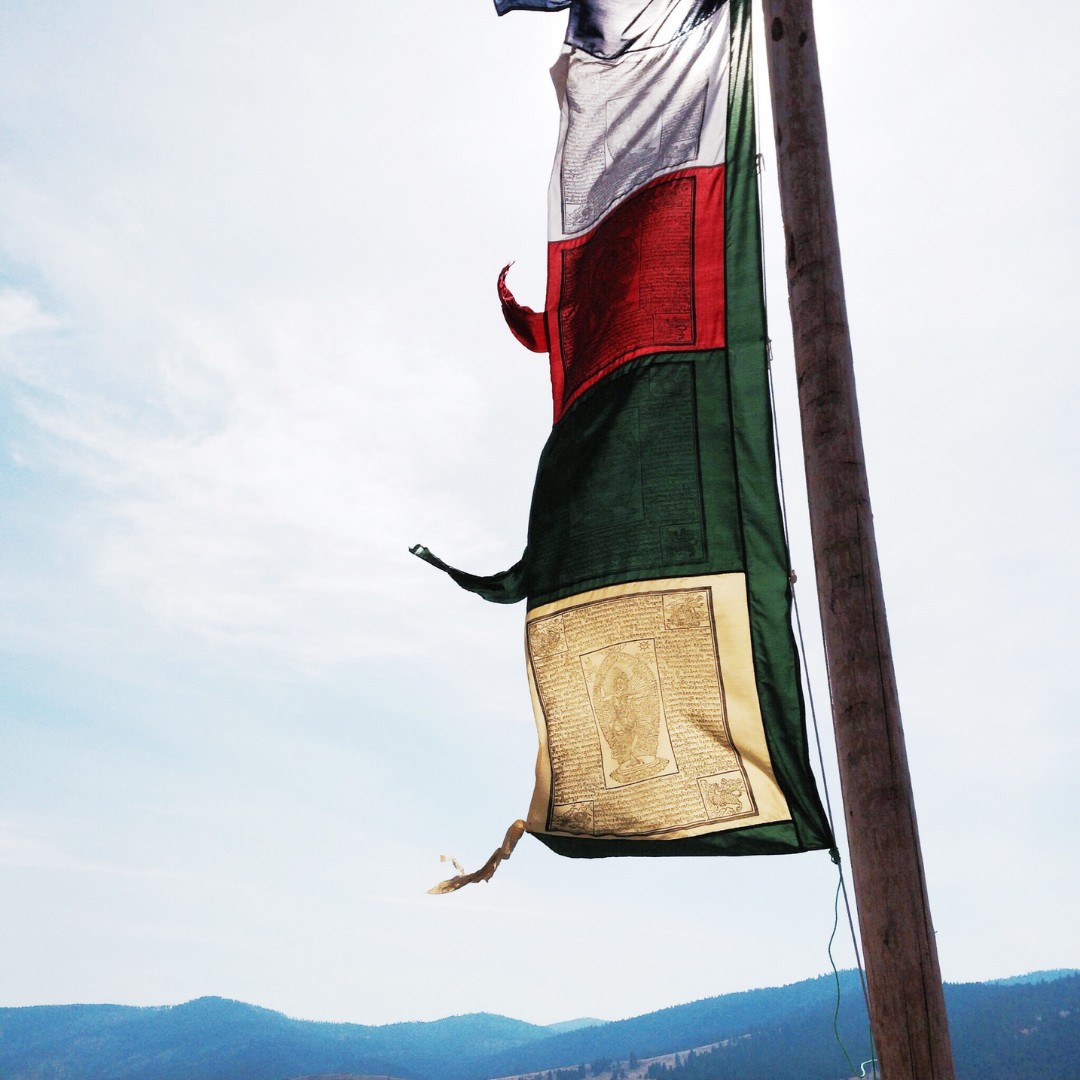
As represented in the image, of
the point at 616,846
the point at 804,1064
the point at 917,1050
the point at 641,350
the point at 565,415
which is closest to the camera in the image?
the point at 917,1050

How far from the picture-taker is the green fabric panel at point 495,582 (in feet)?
19.4

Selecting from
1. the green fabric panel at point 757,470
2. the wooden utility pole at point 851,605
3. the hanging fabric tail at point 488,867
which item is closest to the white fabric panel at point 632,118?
the green fabric panel at point 757,470

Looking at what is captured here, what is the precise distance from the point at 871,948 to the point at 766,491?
2158mm

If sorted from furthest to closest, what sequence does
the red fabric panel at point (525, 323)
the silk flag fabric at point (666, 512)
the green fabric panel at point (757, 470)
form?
the red fabric panel at point (525, 323), the silk flag fabric at point (666, 512), the green fabric panel at point (757, 470)

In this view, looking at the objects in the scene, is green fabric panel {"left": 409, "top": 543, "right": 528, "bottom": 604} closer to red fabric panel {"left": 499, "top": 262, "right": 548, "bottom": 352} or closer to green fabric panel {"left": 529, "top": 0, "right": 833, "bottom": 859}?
green fabric panel {"left": 529, "top": 0, "right": 833, "bottom": 859}

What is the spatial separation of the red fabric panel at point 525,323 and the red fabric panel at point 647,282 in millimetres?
272

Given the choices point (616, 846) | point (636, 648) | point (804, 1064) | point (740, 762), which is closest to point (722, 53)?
point (636, 648)

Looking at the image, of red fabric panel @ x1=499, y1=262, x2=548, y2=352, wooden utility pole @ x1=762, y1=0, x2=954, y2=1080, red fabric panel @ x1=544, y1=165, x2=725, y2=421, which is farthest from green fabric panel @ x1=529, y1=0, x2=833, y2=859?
red fabric panel @ x1=499, y1=262, x2=548, y2=352

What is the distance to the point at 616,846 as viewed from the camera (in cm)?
503

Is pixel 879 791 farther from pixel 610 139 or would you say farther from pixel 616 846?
pixel 610 139

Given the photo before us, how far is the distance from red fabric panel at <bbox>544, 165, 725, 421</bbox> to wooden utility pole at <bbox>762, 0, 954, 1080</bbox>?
0.91 meters

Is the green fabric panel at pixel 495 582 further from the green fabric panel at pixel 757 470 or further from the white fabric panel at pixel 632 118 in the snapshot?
the white fabric panel at pixel 632 118

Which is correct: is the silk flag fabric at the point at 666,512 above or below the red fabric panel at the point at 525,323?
below

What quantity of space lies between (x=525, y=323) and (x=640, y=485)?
2085mm
